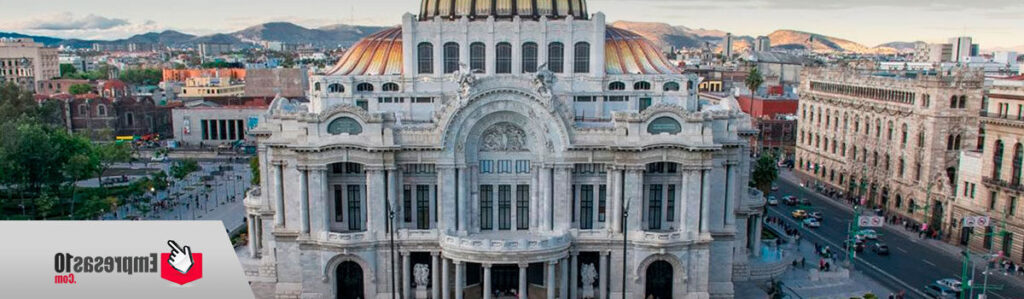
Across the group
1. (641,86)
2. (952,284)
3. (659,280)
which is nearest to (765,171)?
(641,86)

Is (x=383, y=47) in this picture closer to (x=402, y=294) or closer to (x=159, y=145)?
(x=402, y=294)

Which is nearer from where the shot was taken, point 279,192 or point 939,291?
point 279,192

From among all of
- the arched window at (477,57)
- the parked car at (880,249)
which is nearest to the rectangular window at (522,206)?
the arched window at (477,57)

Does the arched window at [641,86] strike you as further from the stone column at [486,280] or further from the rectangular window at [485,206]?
the stone column at [486,280]

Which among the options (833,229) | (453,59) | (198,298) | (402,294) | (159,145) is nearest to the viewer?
(198,298)

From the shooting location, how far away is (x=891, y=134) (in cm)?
9419

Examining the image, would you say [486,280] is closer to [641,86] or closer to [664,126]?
[664,126]

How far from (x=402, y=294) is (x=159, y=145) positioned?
330ft

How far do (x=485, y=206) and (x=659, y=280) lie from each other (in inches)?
564

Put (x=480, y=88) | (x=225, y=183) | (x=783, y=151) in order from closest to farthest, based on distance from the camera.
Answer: (x=480, y=88)
(x=225, y=183)
(x=783, y=151)

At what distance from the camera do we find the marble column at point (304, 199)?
192ft

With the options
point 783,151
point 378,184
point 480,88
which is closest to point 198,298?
point 378,184

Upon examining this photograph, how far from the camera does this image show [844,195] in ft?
335

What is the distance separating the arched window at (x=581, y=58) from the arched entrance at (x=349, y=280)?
24.4 m
